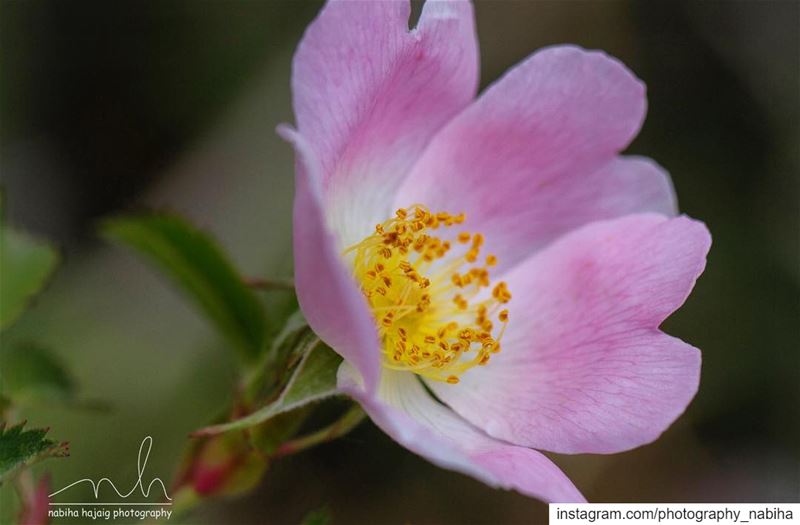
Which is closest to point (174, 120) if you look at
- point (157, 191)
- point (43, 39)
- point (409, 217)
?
point (157, 191)

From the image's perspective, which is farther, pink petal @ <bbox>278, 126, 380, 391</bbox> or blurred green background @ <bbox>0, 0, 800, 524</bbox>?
blurred green background @ <bbox>0, 0, 800, 524</bbox>

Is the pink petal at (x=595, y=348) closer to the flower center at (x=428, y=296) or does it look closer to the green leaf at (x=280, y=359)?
the flower center at (x=428, y=296)

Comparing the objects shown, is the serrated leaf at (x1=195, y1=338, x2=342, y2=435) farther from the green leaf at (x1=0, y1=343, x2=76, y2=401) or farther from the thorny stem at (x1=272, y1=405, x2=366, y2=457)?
the green leaf at (x1=0, y1=343, x2=76, y2=401)

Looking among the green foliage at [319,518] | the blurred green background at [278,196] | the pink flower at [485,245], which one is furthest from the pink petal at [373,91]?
the blurred green background at [278,196]

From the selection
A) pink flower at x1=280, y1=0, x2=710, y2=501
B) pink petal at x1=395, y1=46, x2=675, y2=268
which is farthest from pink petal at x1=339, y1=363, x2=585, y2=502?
pink petal at x1=395, y1=46, x2=675, y2=268

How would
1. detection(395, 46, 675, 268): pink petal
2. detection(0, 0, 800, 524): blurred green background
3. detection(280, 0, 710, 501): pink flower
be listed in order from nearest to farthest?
detection(280, 0, 710, 501): pink flower → detection(395, 46, 675, 268): pink petal → detection(0, 0, 800, 524): blurred green background

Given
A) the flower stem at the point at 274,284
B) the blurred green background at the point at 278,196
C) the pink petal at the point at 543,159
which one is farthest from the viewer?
the blurred green background at the point at 278,196

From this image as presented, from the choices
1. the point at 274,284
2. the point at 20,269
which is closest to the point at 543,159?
the point at 274,284
